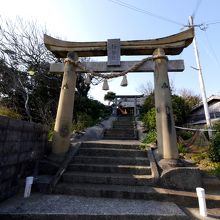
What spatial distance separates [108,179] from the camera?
17.2 feet

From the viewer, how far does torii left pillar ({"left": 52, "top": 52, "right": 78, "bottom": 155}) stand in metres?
6.49

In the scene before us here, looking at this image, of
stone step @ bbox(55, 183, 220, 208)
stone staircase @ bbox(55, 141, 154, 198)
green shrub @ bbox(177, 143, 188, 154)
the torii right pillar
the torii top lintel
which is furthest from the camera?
green shrub @ bbox(177, 143, 188, 154)

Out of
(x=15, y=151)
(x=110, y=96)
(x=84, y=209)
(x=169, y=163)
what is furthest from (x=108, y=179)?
(x=110, y=96)

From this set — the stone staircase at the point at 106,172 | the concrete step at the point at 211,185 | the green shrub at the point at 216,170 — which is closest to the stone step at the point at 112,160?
the stone staircase at the point at 106,172

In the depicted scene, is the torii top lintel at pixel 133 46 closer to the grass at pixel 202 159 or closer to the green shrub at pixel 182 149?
the grass at pixel 202 159

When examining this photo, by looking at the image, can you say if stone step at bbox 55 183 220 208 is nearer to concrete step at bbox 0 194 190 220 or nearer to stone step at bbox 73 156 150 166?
concrete step at bbox 0 194 190 220

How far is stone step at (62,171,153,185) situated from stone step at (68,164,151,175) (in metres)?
0.33

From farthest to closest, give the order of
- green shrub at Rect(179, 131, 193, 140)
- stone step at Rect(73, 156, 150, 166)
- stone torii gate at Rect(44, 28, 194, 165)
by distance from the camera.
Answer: green shrub at Rect(179, 131, 193, 140) → stone torii gate at Rect(44, 28, 194, 165) → stone step at Rect(73, 156, 150, 166)

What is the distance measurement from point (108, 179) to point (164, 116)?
2501 mm

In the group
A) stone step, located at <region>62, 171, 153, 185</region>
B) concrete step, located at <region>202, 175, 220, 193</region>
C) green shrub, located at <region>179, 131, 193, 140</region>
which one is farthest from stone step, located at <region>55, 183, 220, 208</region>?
green shrub, located at <region>179, 131, 193, 140</region>

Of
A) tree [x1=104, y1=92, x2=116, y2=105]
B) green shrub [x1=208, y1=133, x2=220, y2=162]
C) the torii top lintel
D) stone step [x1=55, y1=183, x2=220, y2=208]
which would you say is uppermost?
tree [x1=104, y1=92, x2=116, y2=105]

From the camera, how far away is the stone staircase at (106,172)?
4.78 metres

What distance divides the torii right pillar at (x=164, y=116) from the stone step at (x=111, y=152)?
0.79 meters

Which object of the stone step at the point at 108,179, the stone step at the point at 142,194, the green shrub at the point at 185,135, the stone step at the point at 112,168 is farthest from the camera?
the green shrub at the point at 185,135
